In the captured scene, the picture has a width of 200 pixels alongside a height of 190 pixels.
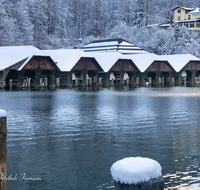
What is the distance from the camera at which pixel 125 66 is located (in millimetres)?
78688

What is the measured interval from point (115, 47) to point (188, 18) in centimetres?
4088

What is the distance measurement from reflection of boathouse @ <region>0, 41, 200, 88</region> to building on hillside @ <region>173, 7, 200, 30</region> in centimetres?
3306

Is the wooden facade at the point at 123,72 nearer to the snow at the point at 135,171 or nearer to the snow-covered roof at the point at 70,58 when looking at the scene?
the snow-covered roof at the point at 70,58

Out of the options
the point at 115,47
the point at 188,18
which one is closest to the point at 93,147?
the point at 115,47

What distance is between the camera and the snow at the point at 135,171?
5.20 m

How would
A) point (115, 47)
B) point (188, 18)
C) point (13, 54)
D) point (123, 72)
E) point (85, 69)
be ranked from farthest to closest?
1. point (188, 18)
2. point (115, 47)
3. point (123, 72)
4. point (85, 69)
5. point (13, 54)

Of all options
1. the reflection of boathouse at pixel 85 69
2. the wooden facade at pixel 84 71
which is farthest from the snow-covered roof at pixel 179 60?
the wooden facade at pixel 84 71

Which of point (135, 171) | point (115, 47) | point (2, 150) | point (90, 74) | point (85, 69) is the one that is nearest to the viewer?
point (135, 171)

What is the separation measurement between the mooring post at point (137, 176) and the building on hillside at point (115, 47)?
307 feet

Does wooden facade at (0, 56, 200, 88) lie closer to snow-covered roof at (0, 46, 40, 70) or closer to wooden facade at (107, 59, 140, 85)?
wooden facade at (107, 59, 140, 85)

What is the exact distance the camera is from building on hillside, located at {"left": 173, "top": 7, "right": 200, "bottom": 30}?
389 feet

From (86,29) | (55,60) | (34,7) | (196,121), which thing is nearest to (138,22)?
(86,29)

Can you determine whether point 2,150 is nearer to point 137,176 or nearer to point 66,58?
point 137,176

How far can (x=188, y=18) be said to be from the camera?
126 meters
